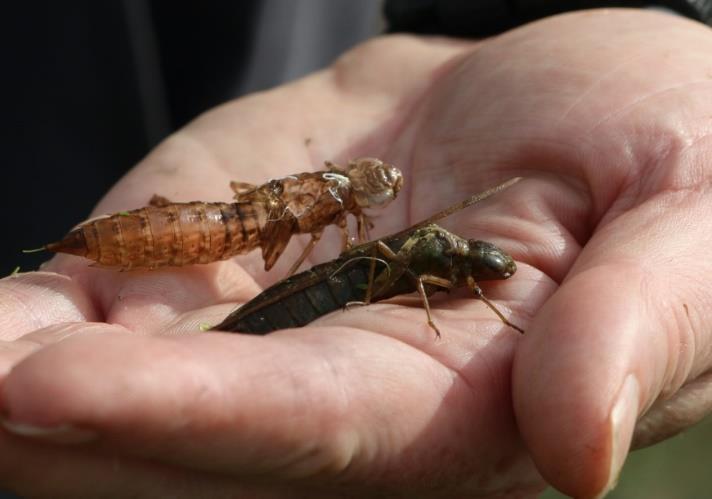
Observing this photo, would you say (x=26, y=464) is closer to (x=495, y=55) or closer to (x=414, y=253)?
(x=414, y=253)

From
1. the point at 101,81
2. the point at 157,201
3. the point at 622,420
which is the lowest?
the point at 157,201

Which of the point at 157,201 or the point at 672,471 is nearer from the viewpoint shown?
the point at 157,201

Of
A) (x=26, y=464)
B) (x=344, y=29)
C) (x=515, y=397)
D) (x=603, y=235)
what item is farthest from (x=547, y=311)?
(x=344, y=29)

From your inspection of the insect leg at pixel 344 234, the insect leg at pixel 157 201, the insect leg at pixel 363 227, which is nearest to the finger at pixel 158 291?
the insect leg at pixel 157 201

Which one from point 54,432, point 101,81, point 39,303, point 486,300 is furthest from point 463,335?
point 101,81

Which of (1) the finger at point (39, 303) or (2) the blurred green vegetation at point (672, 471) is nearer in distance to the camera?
(1) the finger at point (39, 303)

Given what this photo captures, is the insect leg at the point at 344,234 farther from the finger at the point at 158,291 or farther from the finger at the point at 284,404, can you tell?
the finger at the point at 284,404

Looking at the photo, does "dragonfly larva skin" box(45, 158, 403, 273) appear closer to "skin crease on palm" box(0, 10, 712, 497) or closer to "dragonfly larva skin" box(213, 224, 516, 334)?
"skin crease on palm" box(0, 10, 712, 497)

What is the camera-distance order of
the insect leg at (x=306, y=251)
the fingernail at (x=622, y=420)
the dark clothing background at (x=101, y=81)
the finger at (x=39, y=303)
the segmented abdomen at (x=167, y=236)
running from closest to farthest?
the fingernail at (x=622, y=420) < the finger at (x=39, y=303) < the segmented abdomen at (x=167, y=236) < the insect leg at (x=306, y=251) < the dark clothing background at (x=101, y=81)

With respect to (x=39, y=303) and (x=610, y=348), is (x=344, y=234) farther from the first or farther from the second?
(x=610, y=348)
